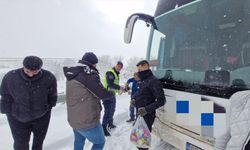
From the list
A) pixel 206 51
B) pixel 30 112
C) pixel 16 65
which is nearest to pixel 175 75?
pixel 206 51

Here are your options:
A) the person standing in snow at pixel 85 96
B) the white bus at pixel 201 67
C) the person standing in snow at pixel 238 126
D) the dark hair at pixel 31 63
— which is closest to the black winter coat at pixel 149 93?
the white bus at pixel 201 67

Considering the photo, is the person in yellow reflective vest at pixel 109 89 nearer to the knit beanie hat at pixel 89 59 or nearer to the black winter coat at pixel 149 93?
the black winter coat at pixel 149 93

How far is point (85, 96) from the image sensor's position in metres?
3.40

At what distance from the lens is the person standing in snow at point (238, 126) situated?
1682mm

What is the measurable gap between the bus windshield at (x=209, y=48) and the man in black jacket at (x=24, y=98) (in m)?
1.94

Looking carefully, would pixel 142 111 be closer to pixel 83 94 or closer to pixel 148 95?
pixel 148 95

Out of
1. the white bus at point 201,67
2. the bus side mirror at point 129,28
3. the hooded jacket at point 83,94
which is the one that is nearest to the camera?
the white bus at point 201,67

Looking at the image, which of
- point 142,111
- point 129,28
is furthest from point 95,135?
point 129,28

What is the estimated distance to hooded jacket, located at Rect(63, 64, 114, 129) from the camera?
336 cm

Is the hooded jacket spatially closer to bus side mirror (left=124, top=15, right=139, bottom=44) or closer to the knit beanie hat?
the knit beanie hat

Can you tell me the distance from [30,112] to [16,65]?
18844mm

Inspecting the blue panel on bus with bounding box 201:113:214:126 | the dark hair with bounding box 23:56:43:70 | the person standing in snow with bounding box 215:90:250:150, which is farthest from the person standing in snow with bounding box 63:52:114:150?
the person standing in snow with bounding box 215:90:250:150

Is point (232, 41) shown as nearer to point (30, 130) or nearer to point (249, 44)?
point (249, 44)

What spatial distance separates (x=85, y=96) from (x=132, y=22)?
2569mm
